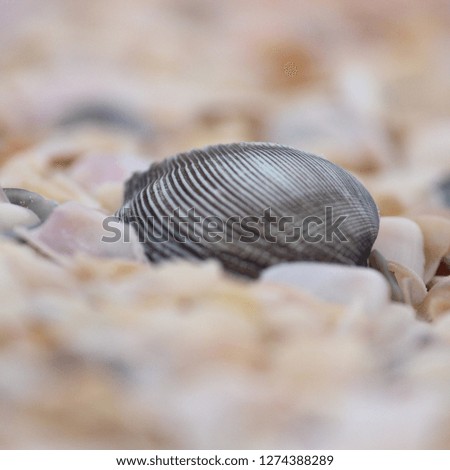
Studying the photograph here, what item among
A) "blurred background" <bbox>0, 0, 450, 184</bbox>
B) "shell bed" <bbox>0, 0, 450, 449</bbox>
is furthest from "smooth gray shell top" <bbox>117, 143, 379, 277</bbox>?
"blurred background" <bbox>0, 0, 450, 184</bbox>

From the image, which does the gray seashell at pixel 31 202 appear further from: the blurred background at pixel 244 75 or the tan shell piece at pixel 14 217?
the blurred background at pixel 244 75

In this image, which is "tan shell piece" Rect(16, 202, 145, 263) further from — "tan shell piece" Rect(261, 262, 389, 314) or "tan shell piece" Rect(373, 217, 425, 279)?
"tan shell piece" Rect(373, 217, 425, 279)

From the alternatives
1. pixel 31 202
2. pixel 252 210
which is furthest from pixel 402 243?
pixel 31 202

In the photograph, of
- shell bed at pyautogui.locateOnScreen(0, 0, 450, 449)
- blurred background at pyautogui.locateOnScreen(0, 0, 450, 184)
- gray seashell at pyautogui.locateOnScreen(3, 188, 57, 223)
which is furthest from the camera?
blurred background at pyautogui.locateOnScreen(0, 0, 450, 184)

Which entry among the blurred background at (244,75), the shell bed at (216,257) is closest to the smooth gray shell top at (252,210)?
the shell bed at (216,257)

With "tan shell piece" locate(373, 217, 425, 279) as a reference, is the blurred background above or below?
above

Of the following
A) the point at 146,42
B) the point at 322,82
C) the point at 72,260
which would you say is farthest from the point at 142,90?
the point at 72,260

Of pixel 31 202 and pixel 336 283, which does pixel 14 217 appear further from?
pixel 336 283

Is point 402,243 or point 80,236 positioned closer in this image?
point 80,236
